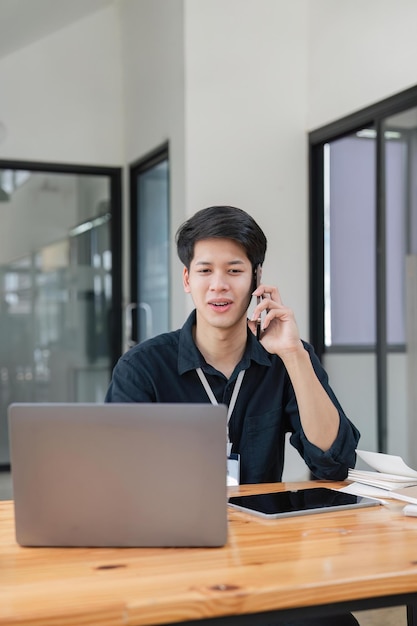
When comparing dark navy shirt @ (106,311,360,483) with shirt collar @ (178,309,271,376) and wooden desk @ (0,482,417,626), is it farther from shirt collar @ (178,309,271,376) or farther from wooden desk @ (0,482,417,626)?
wooden desk @ (0,482,417,626)

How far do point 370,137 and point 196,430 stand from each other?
3326 millimetres

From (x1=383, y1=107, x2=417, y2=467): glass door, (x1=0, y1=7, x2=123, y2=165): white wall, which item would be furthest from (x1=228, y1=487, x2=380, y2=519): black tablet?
(x1=0, y1=7, x2=123, y2=165): white wall

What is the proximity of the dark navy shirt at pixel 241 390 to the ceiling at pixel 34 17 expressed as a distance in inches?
122

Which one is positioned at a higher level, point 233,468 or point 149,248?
point 149,248

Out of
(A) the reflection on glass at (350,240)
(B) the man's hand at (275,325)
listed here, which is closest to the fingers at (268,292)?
(B) the man's hand at (275,325)

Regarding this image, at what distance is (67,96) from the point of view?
5195 mm

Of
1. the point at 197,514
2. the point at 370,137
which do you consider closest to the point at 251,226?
the point at 197,514

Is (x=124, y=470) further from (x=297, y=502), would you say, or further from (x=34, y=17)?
Answer: (x=34, y=17)

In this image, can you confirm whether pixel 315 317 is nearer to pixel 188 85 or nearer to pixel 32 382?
pixel 188 85

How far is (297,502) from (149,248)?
3.87m

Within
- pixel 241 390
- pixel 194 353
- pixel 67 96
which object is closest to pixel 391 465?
pixel 241 390

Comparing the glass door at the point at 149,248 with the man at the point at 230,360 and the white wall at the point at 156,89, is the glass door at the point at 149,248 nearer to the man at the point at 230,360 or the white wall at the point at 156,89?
the white wall at the point at 156,89

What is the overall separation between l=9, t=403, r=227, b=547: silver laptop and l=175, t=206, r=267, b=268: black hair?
838 millimetres

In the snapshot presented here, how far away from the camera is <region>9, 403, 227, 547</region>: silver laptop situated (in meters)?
1.16
